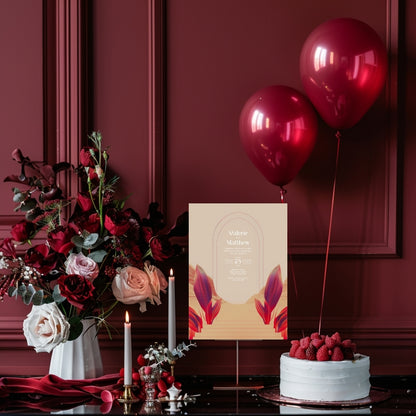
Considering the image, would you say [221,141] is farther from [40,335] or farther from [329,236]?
[40,335]

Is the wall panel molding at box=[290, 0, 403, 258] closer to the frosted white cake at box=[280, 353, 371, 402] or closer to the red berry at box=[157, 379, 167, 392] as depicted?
the frosted white cake at box=[280, 353, 371, 402]

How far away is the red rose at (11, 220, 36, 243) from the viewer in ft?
4.88

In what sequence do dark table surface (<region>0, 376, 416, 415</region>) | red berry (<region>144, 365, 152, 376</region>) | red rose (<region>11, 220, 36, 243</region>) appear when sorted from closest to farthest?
dark table surface (<region>0, 376, 416, 415</region>), red berry (<region>144, 365, 152, 376</region>), red rose (<region>11, 220, 36, 243</region>)

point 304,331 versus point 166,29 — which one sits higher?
point 166,29

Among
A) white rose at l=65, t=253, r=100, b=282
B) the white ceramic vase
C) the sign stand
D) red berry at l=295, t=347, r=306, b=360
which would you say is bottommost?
the sign stand

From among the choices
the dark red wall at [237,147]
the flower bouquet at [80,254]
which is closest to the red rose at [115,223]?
the flower bouquet at [80,254]

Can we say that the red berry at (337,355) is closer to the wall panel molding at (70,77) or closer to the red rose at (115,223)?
the red rose at (115,223)

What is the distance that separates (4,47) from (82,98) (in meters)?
0.26

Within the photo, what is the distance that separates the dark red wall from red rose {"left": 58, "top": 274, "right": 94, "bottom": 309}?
29 cm

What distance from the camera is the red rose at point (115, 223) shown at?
1445 millimetres

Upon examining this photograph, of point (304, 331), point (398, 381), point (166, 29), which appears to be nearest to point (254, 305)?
point (304, 331)

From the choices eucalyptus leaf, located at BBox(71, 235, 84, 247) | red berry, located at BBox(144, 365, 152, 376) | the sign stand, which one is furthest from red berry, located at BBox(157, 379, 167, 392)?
eucalyptus leaf, located at BBox(71, 235, 84, 247)

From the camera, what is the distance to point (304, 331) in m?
1.67

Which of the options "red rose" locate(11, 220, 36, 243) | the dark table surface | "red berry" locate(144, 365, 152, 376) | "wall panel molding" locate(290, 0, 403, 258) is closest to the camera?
the dark table surface
